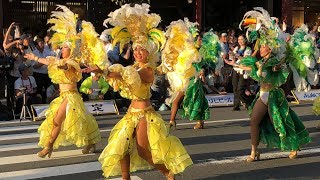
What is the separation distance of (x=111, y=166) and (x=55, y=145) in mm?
2222

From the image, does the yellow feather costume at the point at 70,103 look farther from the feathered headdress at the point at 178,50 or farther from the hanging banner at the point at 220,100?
the hanging banner at the point at 220,100

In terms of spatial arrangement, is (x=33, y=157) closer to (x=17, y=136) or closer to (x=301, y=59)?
(x=17, y=136)

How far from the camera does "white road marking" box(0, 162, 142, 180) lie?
253 inches

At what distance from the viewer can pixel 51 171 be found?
6.68 m

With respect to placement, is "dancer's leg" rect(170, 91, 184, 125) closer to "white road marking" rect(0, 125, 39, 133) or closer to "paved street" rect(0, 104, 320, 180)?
"paved street" rect(0, 104, 320, 180)

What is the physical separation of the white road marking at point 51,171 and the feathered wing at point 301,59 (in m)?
3.01

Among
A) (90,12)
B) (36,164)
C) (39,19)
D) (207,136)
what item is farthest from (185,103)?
(39,19)

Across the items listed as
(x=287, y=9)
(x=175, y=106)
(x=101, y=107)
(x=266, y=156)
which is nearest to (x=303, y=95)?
(x=101, y=107)

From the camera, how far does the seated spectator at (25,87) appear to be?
1131 centimetres

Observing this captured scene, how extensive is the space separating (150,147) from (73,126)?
2057 mm

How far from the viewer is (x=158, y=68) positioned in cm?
591

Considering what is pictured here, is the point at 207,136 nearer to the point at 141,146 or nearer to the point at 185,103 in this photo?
the point at 185,103

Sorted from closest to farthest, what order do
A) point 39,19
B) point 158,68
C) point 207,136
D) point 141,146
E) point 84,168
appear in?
point 141,146
point 158,68
point 84,168
point 207,136
point 39,19

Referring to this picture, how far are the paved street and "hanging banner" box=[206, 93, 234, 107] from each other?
3.03 meters
